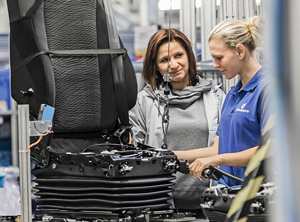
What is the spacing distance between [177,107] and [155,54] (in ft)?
0.87

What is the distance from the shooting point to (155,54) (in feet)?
6.89

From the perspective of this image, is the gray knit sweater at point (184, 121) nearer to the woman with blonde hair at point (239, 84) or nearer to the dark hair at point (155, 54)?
the dark hair at point (155, 54)

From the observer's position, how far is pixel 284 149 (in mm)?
225

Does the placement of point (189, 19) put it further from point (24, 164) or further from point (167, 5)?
point (24, 164)

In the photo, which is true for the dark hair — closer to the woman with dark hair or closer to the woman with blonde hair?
the woman with dark hair

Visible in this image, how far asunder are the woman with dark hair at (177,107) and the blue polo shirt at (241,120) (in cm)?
19

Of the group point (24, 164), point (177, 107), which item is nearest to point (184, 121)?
point (177, 107)

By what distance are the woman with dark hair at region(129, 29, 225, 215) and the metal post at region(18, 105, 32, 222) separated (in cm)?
70

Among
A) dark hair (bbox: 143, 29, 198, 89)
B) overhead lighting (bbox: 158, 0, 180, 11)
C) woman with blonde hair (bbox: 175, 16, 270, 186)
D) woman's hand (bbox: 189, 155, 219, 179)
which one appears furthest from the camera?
overhead lighting (bbox: 158, 0, 180, 11)

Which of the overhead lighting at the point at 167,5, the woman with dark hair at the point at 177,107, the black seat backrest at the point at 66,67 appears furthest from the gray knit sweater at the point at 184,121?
the overhead lighting at the point at 167,5

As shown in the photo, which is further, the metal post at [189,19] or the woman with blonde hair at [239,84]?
the metal post at [189,19]

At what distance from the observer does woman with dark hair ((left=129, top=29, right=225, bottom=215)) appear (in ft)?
6.50

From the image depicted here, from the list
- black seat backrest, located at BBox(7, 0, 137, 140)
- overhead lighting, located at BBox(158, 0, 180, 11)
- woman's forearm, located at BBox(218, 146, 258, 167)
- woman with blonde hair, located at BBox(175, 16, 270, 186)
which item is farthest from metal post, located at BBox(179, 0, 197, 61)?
woman's forearm, located at BBox(218, 146, 258, 167)

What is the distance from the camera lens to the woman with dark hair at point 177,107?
198cm
